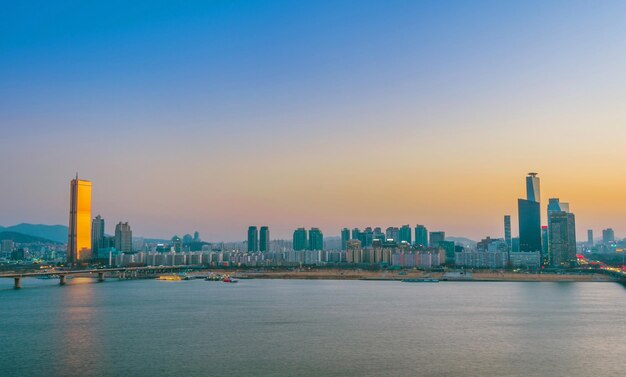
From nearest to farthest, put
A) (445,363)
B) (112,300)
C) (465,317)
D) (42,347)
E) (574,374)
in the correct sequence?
Answer: (574,374) < (445,363) < (42,347) < (465,317) < (112,300)

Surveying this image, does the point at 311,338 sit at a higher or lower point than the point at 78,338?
lower

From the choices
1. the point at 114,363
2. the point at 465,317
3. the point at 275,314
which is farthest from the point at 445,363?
the point at 275,314

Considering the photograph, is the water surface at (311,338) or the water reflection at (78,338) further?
the water reflection at (78,338)

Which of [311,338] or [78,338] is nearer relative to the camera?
[311,338]

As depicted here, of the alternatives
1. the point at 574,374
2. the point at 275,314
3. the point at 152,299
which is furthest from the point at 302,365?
the point at 152,299

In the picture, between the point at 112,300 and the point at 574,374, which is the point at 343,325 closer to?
the point at 574,374

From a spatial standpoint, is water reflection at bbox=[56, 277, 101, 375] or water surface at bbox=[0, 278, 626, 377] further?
water reflection at bbox=[56, 277, 101, 375]

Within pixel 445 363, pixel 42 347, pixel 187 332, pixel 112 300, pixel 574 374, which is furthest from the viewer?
pixel 112 300

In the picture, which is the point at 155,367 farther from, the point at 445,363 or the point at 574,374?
the point at 574,374

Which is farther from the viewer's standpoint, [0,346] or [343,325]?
[343,325]
